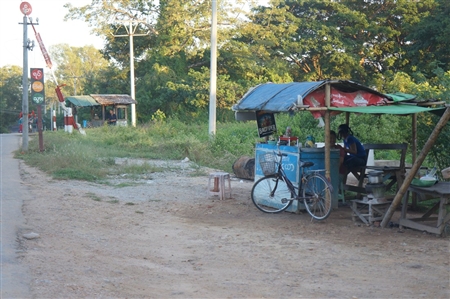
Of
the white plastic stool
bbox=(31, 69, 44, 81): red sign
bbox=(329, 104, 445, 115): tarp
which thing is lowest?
the white plastic stool

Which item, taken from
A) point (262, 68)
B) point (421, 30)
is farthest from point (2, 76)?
point (421, 30)

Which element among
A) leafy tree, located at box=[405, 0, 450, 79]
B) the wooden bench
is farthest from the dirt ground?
leafy tree, located at box=[405, 0, 450, 79]

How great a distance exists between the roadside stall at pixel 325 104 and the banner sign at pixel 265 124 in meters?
0.73

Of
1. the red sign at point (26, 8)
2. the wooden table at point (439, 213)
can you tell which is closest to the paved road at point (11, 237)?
the wooden table at point (439, 213)

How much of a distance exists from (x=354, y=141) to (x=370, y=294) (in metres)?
5.44

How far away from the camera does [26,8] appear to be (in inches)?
892

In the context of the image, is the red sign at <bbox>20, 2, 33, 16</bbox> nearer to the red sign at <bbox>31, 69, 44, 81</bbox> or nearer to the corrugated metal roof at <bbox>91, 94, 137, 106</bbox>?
the red sign at <bbox>31, 69, 44, 81</bbox>

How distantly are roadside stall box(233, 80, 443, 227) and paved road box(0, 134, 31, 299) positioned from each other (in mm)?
4658

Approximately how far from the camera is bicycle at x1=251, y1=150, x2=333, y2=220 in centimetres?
942

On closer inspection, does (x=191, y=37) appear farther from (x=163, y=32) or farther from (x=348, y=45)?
(x=348, y=45)

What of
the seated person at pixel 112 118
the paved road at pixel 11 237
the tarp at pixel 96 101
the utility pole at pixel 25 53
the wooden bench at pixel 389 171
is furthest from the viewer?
the seated person at pixel 112 118

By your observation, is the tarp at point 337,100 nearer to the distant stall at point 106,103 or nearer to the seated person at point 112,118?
the distant stall at point 106,103

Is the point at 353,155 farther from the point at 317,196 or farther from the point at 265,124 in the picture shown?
the point at 265,124

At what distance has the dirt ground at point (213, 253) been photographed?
224 inches
